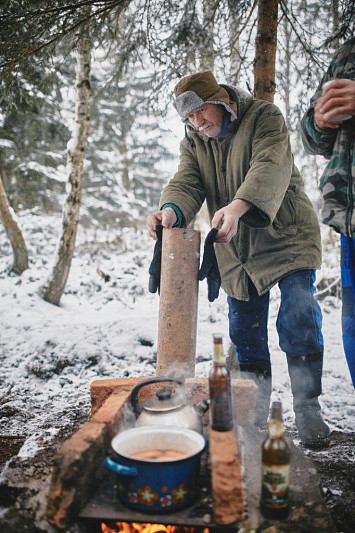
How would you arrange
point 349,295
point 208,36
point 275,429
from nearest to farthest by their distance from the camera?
point 275,429 → point 349,295 → point 208,36

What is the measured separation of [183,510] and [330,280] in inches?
267

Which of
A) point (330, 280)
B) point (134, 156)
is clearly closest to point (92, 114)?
point (134, 156)

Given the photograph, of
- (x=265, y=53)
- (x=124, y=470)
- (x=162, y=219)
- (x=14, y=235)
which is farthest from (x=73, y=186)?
(x=124, y=470)

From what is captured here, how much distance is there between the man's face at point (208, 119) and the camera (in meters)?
3.04

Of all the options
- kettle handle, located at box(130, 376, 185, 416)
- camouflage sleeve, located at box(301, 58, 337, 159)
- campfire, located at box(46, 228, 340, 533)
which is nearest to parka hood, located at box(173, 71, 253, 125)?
camouflage sleeve, located at box(301, 58, 337, 159)

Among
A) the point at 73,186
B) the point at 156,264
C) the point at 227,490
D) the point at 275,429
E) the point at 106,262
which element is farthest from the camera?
the point at 106,262

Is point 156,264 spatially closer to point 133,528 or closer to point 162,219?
point 162,219

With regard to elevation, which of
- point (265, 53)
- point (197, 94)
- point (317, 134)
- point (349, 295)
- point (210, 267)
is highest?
point (265, 53)

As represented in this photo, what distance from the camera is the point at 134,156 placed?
1964 centimetres

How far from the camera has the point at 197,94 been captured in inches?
116

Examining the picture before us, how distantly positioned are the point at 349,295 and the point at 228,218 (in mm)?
841

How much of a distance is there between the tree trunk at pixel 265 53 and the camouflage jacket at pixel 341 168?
1.77m

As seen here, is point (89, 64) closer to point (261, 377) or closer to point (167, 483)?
point (261, 377)

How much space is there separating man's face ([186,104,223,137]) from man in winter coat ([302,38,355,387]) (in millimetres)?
725
